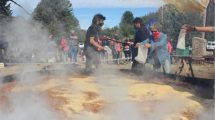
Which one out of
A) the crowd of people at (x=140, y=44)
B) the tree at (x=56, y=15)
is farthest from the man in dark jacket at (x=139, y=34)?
the tree at (x=56, y=15)

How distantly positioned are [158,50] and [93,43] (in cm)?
161

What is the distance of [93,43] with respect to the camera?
34.0 feet

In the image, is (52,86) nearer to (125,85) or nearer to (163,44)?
(125,85)

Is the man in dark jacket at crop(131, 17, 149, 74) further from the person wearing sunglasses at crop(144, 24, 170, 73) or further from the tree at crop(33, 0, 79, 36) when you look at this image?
the tree at crop(33, 0, 79, 36)

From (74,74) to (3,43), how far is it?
66.0 inches

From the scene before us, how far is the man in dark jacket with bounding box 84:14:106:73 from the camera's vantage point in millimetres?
10354

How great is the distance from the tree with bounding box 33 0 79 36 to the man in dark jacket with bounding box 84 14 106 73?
768 mm

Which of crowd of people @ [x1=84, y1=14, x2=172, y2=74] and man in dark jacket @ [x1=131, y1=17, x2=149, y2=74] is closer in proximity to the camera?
crowd of people @ [x1=84, y1=14, x2=172, y2=74]

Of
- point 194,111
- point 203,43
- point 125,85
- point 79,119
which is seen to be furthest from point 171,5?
point 203,43

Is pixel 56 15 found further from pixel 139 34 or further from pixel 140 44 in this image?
pixel 139 34

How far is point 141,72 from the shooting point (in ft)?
32.7

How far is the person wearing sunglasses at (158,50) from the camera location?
10.6 metres

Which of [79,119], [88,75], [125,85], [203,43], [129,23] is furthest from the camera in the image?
[203,43]

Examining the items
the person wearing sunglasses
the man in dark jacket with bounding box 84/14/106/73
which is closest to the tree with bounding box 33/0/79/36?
the man in dark jacket with bounding box 84/14/106/73
